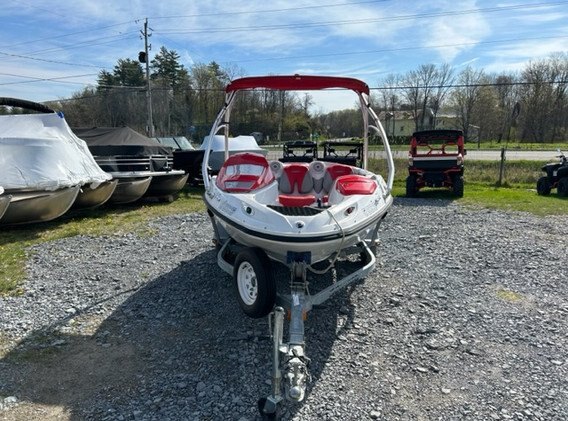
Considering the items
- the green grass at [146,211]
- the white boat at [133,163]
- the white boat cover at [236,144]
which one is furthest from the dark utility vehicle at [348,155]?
the white boat at [133,163]

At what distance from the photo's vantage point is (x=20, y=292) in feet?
15.9

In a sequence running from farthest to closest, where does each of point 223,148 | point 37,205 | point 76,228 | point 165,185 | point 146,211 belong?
point 223,148
point 165,185
point 146,211
point 76,228
point 37,205

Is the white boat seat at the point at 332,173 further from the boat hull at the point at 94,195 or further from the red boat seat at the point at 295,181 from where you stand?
the boat hull at the point at 94,195

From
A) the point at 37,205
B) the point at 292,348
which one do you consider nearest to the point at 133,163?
the point at 37,205

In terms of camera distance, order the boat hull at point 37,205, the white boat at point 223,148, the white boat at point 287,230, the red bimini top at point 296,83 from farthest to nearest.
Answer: the white boat at point 223,148
the boat hull at point 37,205
the red bimini top at point 296,83
the white boat at point 287,230

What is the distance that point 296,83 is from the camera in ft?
15.9

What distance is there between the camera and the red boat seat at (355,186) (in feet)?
14.5

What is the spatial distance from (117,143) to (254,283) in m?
8.94

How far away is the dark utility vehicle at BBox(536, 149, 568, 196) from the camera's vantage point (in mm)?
12516

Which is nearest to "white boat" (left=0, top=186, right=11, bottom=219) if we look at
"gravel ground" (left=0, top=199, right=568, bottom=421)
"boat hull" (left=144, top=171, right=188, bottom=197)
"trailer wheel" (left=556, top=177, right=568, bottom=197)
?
"gravel ground" (left=0, top=199, right=568, bottom=421)

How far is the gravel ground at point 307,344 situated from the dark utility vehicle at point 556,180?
756 cm

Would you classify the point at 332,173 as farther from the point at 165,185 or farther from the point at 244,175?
the point at 165,185

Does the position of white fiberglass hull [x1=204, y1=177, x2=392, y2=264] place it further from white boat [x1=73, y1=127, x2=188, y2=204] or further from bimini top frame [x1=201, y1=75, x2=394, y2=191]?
white boat [x1=73, y1=127, x2=188, y2=204]

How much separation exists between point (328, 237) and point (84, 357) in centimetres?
229
